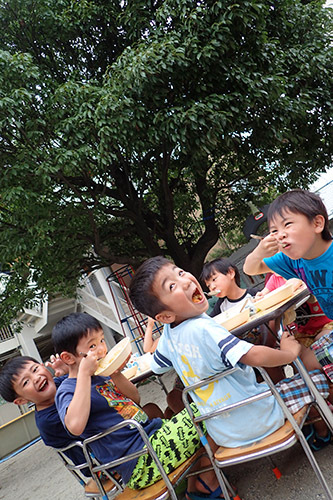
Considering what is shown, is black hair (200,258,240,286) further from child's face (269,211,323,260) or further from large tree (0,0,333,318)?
large tree (0,0,333,318)

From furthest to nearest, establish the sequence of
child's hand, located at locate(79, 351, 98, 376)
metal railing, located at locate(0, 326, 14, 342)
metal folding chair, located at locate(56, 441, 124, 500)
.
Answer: metal railing, located at locate(0, 326, 14, 342) < metal folding chair, located at locate(56, 441, 124, 500) < child's hand, located at locate(79, 351, 98, 376)

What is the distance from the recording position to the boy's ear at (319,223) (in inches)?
72.5

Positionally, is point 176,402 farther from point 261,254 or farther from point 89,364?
point 261,254

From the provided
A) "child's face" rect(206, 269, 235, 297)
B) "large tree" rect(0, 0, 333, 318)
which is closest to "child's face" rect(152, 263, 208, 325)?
"child's face" rect(206, 269, 235, 297)

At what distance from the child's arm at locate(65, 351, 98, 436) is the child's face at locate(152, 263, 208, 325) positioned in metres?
0.48

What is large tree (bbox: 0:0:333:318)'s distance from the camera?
5.96 metres

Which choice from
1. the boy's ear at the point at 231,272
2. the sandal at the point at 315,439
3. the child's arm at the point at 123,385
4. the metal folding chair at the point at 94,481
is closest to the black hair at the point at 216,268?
the boy's ear at the point at 231,272

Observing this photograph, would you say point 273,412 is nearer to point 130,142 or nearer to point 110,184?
point 130,142

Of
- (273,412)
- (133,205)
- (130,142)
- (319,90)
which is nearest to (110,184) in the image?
(133,205)

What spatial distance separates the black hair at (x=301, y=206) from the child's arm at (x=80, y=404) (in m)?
1.22

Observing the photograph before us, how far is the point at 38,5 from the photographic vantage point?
273 inches

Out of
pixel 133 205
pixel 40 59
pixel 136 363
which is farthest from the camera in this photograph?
pixel 133 205

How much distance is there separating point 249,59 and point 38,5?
4.05 metres

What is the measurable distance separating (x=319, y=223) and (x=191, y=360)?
3.03 ft
